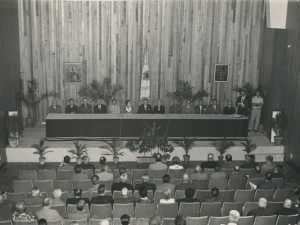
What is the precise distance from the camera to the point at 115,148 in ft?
41.2

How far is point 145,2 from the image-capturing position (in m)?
16.3

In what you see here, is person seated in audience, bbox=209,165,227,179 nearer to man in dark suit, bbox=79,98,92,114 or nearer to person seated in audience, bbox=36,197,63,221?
person seated in audience, bbox=36,197,63,221

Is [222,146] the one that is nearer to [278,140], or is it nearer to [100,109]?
[278,140]

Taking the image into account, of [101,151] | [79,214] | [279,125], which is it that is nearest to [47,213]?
[79,214]

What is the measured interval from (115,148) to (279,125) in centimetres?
531

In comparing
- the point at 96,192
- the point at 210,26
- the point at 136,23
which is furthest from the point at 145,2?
the point at 96,192

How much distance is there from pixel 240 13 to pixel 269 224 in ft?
36.2

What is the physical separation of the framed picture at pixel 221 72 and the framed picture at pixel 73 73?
5127 millimetres

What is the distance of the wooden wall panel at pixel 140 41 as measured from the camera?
16.1 metres

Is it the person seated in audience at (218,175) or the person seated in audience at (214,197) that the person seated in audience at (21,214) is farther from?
the person seated in audience at (218,175)

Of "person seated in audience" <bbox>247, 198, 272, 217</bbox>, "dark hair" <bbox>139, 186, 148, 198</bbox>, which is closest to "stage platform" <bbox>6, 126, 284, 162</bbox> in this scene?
"dark hair" <bbox>139, 186, 148, 198</bbox>

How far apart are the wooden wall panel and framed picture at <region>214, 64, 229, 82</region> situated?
18 cm

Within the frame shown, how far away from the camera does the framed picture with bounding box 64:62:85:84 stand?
53.8 feet

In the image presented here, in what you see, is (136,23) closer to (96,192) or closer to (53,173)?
(53,173)
